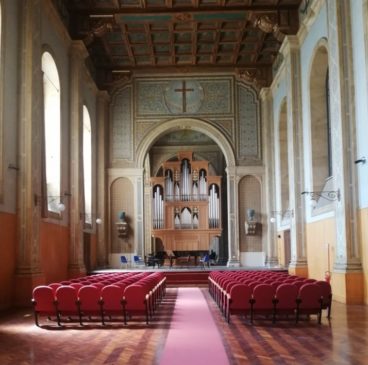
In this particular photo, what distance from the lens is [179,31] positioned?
23141 mm

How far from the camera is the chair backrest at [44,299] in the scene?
33.8 ft

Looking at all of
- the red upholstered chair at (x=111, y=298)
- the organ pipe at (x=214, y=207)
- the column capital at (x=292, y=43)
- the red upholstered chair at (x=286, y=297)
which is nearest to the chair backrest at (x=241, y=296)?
the red upholstered chair at (x=286, y=297)

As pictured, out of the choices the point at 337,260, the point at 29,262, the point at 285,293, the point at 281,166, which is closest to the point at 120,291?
the point at 285,293

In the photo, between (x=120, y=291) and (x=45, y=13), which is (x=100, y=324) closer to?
(x=120, y=291)

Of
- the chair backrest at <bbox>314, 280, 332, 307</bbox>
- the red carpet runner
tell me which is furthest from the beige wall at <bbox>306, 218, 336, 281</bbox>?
the chair backrest at <bbox>314, 280, 332, 307</bbox>

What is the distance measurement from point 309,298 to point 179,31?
15464mm

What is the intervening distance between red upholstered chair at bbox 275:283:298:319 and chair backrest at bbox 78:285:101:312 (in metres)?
3.17

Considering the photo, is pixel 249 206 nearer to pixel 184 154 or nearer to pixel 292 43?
pixel 184 154

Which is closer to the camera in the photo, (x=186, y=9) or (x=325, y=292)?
(x=325, y=292)

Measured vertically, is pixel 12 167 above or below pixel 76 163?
below

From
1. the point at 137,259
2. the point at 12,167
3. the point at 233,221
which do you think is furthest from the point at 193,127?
the point at 12,167

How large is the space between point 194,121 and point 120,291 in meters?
17.3

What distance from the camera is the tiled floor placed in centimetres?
707

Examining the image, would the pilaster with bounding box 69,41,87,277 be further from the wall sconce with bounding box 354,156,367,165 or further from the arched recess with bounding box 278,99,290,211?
the wall sconce with bounding box 354,156,367,165
